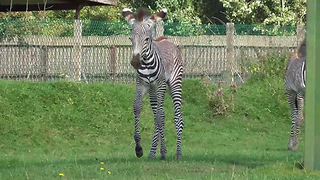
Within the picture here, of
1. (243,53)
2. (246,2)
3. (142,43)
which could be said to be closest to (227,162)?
(142,43)

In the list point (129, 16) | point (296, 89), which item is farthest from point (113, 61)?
point (129, 16)

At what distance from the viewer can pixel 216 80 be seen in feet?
85.3

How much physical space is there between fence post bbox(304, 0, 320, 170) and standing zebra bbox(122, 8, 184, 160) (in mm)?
2934

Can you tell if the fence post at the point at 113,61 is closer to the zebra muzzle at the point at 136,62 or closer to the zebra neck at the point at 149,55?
the zebra neck at the point at 149,55

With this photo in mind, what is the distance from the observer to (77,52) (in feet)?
81.8

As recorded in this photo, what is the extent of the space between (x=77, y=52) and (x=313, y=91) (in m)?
14.0

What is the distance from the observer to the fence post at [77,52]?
24.9 meters

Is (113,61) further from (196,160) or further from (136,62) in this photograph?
(136,62)

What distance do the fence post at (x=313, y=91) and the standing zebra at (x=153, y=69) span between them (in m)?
2.93

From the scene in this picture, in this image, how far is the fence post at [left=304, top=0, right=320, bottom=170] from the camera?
37.6ft

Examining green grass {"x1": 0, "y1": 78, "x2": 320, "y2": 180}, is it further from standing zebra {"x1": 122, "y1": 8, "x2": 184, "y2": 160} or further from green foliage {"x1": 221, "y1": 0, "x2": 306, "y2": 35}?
green foliage {"x1": 221, "y1": 0, "x2": 306, "y2": 35}

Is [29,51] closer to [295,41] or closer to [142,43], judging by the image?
[295,41]

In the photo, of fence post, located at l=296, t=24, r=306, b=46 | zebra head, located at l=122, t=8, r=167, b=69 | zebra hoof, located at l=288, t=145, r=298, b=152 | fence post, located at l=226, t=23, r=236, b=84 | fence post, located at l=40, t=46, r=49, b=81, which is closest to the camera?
zebra head, located at l=122, t=8, r=167, b=69

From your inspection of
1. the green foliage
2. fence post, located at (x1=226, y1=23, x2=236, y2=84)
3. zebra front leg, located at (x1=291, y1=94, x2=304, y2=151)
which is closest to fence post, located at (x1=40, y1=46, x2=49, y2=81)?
fence post, located at (x1=226, y1=23, x2=236, y2=84)
